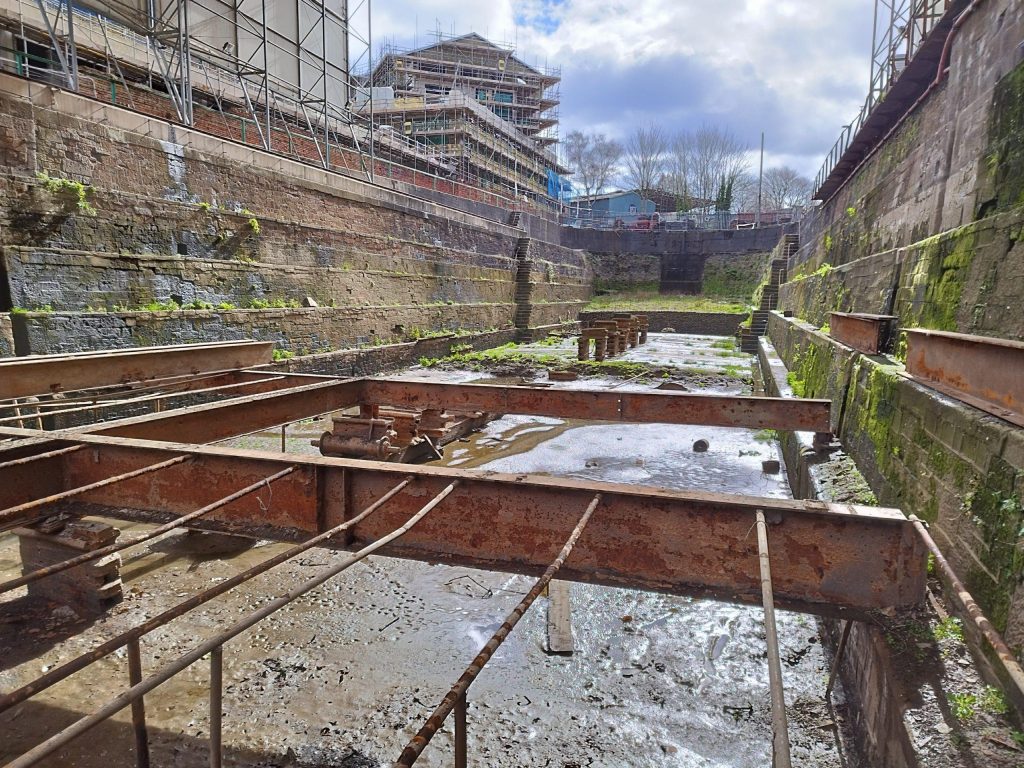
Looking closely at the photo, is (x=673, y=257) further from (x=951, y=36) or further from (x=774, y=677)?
(x=774, y=677)

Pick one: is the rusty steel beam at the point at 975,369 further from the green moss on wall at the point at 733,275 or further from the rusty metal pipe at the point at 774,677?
the green moss on wall at the point at 733,275

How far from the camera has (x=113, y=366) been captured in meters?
5.43

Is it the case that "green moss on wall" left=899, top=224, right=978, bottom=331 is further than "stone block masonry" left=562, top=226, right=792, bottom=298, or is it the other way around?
"stone block masonry" left=562, top=226, right=792, bottom=298

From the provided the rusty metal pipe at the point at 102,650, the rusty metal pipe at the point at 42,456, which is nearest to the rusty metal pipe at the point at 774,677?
the rusty metal pipe at the point at 102,650

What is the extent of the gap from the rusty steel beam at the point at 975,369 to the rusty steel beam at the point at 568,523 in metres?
1.17

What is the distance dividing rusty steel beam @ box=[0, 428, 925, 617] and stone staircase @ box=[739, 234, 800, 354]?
19.4 meters

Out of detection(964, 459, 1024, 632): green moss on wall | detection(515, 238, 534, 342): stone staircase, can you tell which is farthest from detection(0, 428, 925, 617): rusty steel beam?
detection(515, 238, 534, 342): stone staircase

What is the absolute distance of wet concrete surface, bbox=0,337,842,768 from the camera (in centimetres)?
300

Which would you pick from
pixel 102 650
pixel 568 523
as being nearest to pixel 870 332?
pixel 568 523

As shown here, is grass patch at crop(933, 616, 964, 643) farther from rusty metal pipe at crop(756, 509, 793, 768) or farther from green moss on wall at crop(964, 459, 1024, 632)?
rusty metal pipe at crop(756, 509, 793, 768)

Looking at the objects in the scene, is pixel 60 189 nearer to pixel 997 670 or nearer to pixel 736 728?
pixel 736 728

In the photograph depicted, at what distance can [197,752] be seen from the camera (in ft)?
9.71

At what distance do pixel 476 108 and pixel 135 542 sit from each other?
44.1 metres

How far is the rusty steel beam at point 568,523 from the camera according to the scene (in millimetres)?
2094
